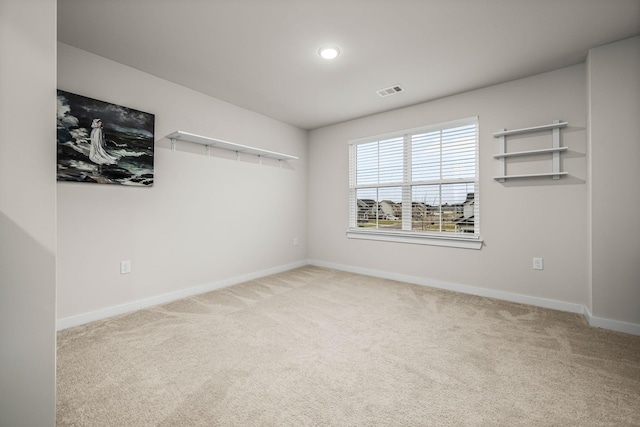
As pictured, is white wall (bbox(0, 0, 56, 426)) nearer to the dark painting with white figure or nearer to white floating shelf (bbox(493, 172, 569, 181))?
the dark painting with white figure

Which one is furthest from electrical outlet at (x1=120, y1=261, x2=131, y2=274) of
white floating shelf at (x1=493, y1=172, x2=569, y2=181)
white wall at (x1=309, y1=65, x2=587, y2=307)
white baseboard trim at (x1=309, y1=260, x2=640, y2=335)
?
white floating shelf at (x1=493, y1=172, x2=569, y2=181)

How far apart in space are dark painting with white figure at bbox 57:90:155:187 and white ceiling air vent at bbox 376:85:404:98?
2727mm

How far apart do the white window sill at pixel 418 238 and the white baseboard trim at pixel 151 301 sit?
5.16 feet

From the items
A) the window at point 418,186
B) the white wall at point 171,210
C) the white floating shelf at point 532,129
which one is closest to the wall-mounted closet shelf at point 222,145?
the white wall at point 171,210

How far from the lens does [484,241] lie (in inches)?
136

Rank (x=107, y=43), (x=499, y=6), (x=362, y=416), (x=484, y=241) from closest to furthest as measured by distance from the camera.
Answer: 1. (x=362, y=416)
2. (x=499, y=6)
3. (x=107, y=43)
4. (x=484, y=241)

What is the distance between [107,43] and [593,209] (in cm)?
476

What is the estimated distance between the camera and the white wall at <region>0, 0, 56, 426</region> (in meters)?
1.04

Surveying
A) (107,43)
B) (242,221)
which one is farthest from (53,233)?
(242,221)

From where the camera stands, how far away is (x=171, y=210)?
327 cm

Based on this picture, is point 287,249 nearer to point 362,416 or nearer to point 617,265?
point 362,416

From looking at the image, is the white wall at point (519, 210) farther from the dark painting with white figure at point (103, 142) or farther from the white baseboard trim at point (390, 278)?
the dark painting with white figure at point (103, 142)

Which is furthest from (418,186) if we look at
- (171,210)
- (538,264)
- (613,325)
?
(171,210)

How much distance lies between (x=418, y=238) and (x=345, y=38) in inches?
107
